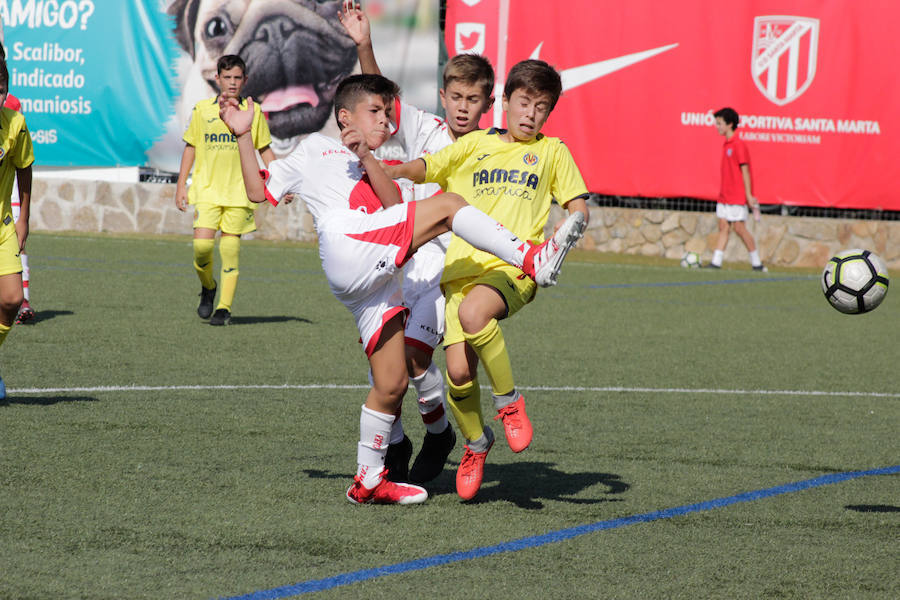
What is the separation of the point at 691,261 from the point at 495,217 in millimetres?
13366

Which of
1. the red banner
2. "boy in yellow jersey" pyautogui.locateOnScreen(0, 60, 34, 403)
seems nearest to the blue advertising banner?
the red banner

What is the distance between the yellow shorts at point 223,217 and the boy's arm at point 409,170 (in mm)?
6015

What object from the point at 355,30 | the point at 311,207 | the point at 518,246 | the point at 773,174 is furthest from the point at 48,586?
the point at 773,174

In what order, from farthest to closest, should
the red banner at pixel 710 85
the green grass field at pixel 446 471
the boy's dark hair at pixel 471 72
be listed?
1. the red banner at pixel 710 85
2. the boy's dark hair at pixel 471 72
3. the green grass field at pixel 446 471

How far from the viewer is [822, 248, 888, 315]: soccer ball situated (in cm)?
590

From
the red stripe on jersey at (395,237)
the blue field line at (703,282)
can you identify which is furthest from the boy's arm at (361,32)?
the blue field line at (703,282)

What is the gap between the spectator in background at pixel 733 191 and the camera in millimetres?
17578

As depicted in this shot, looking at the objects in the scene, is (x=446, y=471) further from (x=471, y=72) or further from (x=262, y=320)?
(x=262, y=320)

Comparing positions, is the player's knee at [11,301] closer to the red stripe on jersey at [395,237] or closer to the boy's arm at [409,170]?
the boy's arm at [409,170]

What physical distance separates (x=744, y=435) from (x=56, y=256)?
37.8 ft

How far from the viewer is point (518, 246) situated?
15.5 feet

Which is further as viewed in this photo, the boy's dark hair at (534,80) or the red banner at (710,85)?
the red banner at (710,85)

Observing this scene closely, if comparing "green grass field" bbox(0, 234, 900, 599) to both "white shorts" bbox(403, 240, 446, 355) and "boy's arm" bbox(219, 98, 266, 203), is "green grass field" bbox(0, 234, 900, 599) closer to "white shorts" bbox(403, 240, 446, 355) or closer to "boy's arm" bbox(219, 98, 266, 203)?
"white shorts" bbox(403, 240, 446, 355)

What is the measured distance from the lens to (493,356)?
16.5 ft
